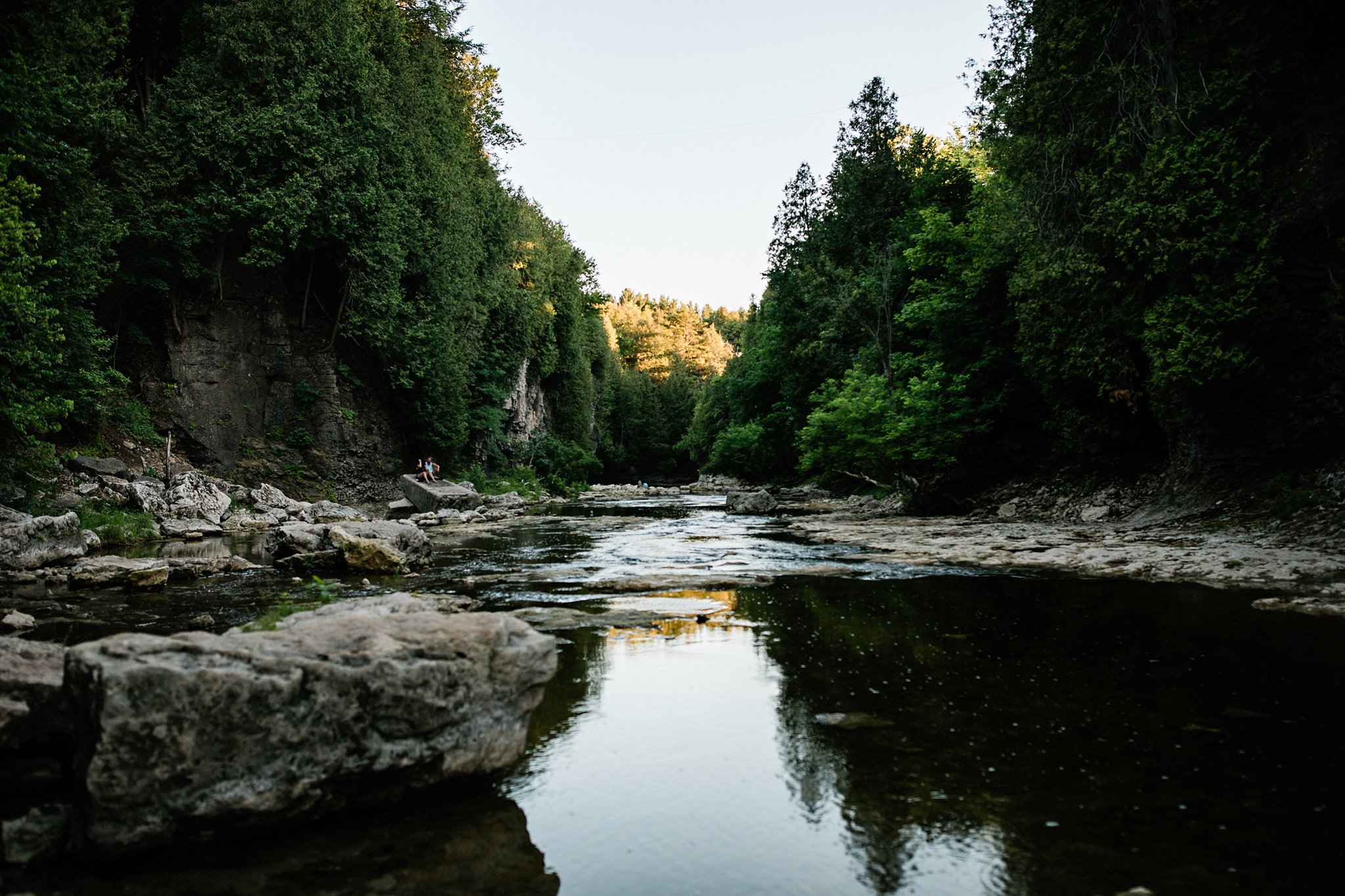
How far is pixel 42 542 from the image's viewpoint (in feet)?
38.5

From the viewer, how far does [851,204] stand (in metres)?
34.3

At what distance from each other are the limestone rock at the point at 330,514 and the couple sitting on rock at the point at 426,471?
6.10m

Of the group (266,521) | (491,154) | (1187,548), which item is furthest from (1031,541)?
(491,154)

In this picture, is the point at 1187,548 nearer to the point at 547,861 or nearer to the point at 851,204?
the point at 547,861

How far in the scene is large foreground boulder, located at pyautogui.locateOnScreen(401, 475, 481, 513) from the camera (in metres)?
25.6

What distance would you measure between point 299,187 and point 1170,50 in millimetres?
23575

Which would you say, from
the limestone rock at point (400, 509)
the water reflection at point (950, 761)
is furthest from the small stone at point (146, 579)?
the limestone rock at point (400, 509)

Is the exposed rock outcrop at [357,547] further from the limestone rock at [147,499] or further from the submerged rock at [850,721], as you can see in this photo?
the submerged rock at [850,721]

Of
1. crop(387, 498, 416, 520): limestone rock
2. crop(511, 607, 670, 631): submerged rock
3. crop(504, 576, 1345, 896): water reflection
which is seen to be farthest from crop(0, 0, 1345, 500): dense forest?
crop(511, 607, 670, 631): submerged rock

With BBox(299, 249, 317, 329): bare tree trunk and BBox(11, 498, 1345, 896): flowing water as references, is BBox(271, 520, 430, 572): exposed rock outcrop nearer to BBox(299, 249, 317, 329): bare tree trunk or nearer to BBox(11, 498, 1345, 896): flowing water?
BBox(11, 498, 1345, 896): flowing water

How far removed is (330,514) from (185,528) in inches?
180

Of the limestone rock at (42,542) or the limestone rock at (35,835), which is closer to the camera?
the limestone rock at (35,835)

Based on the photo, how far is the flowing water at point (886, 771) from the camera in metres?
3.09

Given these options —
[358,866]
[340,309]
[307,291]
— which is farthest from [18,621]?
[307,291]
